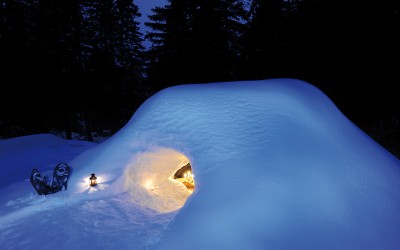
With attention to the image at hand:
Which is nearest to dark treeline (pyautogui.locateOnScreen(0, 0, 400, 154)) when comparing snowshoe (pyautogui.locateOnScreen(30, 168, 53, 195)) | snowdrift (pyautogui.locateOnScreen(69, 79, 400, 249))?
snowdrift (pyautogui.locateOnScreen(69, 79, 400, 249))

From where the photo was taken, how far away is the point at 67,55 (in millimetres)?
15219

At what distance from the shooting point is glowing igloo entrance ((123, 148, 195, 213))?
253 inches

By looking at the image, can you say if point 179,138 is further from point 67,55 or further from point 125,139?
point 67,55

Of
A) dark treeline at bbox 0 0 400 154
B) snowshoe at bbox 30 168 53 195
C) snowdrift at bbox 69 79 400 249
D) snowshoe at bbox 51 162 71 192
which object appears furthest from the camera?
dark treeline at bbox 0 0 400 154

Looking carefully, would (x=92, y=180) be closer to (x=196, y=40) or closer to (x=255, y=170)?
(x=255, y=170)

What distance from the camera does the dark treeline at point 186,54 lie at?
410 inches

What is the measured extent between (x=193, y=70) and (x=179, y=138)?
9865 mm

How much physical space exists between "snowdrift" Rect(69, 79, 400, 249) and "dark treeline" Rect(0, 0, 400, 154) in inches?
208

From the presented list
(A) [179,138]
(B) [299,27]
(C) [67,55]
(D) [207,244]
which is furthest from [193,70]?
(D) [207,244]

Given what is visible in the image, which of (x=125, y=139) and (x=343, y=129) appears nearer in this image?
(x=343, y=129)

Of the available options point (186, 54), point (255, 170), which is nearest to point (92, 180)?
point (255, 170)

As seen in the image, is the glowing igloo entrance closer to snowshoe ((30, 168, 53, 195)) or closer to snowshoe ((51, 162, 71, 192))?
snowshoe ((51, 162, 71, 192))

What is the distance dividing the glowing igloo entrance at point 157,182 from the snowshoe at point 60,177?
5.47 feet

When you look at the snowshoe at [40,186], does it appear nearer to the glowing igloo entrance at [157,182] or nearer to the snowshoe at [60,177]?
the snowshoe at [60,177]
